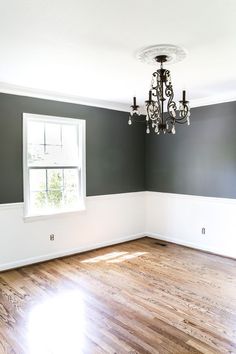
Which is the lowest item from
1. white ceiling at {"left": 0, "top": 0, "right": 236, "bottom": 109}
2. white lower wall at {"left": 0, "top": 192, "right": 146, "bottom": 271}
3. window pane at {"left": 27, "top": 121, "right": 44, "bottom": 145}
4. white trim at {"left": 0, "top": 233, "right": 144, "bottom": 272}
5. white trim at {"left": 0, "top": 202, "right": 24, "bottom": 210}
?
white trim at {"left": 0, "top": 233, "right": 144, "bottom": 272}

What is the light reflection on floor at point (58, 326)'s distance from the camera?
2.25m

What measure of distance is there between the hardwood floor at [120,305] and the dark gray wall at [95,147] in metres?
1.24

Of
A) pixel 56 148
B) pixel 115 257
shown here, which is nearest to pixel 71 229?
pixel 115 257

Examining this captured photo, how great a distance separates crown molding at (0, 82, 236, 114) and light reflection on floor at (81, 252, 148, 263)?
8.03 ft

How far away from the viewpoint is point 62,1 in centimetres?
179

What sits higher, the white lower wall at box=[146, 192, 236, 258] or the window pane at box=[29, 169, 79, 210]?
the window pane at box=[29, 169, 79, 210]

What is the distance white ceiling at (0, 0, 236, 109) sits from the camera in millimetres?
1888

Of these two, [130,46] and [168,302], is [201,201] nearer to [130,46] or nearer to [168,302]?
[168,302]

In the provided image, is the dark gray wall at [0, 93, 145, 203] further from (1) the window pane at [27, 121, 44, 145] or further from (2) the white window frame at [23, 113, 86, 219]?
(1) the window pane at [27, 121, 44, 145]

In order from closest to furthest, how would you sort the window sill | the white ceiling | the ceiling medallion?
1. the white ceiling
2. the ceiling medallion
3. the window sill

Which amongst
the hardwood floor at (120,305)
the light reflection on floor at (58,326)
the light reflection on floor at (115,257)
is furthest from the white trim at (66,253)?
the light reflection on floor at (58,326)

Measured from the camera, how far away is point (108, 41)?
2387 mm

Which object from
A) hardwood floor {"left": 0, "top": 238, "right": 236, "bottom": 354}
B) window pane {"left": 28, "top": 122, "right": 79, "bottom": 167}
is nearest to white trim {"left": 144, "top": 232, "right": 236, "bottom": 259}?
hardwood floor {"left": 0, "top": 238, "right": 236, "bottom": 354}

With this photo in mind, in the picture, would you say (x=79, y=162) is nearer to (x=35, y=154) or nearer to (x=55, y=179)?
(x=55, y=179)
